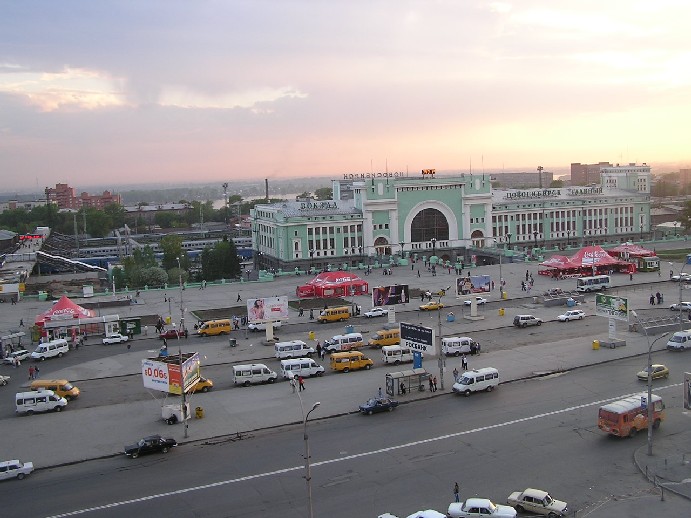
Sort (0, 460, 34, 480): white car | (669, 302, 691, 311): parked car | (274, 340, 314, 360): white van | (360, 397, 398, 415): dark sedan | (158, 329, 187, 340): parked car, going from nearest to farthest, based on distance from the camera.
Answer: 1. (0, 460, 34, 480): white car
2. (360, 397, 398, 415): dark sedan
3. (274, 340, 314, 360): white van
4. (158, 329, 187, 340): parked car
5. (669, 302, 691, 311): parked car

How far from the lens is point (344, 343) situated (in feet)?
124

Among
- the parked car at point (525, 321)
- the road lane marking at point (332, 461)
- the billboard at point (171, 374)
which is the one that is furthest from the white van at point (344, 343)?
the road lane marking at point (332, 461)

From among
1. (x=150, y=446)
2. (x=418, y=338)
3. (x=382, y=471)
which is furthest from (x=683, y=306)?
(x=150, y=446)

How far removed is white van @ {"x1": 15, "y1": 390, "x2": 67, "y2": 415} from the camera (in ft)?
94.0

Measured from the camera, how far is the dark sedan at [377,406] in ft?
89.5

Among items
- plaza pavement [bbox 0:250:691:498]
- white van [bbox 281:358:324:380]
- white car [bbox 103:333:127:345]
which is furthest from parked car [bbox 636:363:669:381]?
white car [bbox 103:333:127:345]

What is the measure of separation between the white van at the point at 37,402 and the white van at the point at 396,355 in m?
14.7

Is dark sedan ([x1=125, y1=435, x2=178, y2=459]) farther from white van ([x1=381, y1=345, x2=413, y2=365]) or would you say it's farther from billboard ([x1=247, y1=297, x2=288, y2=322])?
billboard ([x1=247, y1=297, x2=288, y2=322])

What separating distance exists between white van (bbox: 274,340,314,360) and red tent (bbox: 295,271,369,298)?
62.2 feet

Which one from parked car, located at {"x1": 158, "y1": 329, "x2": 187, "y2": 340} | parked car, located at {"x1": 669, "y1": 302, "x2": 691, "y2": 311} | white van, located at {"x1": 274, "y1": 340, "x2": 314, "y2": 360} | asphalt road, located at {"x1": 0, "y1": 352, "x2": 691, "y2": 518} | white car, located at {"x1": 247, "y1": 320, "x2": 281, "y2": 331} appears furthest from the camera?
white car, located at {"x1": 247, "y1": 320, "x2": 281, "y2": 331}

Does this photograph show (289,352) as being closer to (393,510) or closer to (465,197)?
(393,510)

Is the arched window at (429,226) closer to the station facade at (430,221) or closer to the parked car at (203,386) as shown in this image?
the station facade at (430,221)

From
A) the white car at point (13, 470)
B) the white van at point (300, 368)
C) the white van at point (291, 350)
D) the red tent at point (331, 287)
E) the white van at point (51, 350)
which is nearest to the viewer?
the white car at point (13, 470)

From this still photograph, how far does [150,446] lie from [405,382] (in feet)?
34.9
